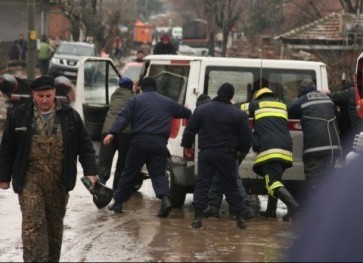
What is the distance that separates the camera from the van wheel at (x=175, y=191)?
40.6 feet

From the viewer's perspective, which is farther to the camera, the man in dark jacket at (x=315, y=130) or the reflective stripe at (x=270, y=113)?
the man in dark jacket at (x=315, y=130)

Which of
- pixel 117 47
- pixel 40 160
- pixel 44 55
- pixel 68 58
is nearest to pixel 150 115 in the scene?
pixel 40 160

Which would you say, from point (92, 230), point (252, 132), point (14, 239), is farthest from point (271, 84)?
point (14, 239)

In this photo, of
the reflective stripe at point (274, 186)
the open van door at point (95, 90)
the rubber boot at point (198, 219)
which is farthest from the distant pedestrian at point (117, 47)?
the rubber boot at point (198, 219)

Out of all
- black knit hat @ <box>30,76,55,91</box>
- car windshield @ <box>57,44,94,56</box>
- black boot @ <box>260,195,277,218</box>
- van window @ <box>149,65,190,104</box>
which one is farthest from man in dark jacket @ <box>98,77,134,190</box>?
car windshield @ <box>57,44,94,56</box>

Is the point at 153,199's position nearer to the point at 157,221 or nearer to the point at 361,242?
the point at 157,221

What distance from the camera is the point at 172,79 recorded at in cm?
1284

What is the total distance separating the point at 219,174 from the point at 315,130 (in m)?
1.38

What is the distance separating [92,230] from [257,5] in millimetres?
57855

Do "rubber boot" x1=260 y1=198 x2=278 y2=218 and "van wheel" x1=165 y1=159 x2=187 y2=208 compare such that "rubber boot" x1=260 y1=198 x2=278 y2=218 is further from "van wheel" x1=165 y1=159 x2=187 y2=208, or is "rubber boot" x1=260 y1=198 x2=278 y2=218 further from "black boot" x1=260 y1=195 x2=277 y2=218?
"van wheel" x1=165 y1=159 x2=187 y2=208

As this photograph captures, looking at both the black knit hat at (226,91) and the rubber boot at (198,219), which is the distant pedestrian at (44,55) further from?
the rubber boot at (198,219)

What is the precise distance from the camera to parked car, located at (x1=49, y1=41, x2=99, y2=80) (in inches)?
1494

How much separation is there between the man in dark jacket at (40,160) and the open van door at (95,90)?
521 centimetres

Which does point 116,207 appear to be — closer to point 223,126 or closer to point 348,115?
point 223,126
